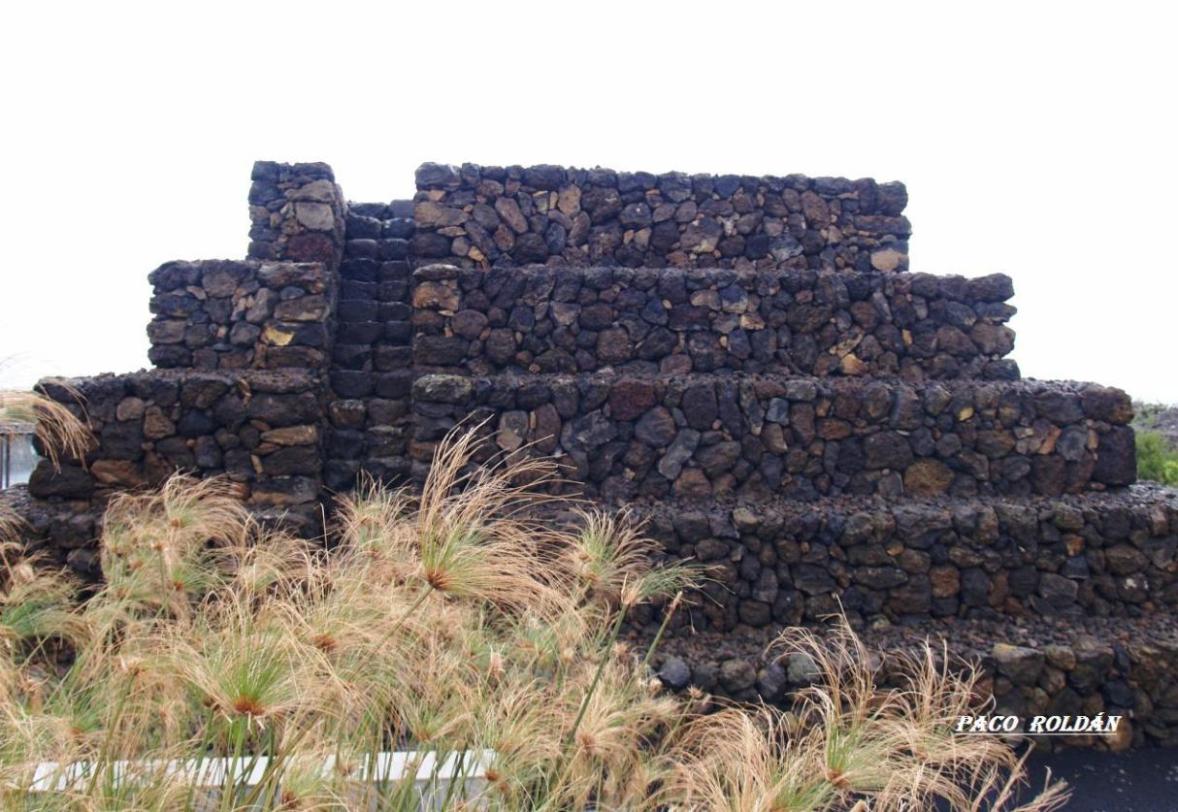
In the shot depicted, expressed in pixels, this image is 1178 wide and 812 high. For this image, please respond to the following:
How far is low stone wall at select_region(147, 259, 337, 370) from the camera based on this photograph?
5188 mm

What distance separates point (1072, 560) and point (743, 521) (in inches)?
87.0

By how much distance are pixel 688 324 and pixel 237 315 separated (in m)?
3.19

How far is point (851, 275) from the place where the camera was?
5656mm

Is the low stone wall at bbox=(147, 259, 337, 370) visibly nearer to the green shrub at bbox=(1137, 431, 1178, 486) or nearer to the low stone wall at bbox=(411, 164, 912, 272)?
the low stone wall at bbox=(411, 164, 912, 272)

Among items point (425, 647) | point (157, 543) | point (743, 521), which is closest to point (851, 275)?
point (743, 521)

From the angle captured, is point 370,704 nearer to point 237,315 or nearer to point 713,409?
point 713,409

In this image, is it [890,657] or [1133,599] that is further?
[1133,599]

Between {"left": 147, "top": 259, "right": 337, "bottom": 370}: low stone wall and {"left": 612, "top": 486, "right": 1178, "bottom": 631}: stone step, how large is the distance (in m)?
2.63

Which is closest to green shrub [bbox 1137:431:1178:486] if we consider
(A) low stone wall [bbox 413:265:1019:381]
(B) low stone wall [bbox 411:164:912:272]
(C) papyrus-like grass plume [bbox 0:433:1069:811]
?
(A) low stone wall [bbox 413:265:1019:381]

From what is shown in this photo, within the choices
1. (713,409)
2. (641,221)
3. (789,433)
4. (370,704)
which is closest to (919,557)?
(789,433)

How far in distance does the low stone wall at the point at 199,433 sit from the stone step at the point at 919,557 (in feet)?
7.45

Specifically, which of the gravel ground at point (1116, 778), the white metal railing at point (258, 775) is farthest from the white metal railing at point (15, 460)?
the gravel ground at point (1116, 778)

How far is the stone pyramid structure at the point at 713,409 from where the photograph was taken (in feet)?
15.3

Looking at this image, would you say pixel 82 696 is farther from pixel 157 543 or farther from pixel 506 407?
pixel 506 407
